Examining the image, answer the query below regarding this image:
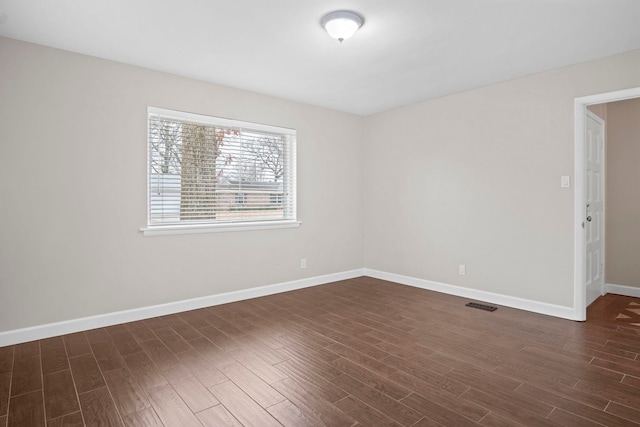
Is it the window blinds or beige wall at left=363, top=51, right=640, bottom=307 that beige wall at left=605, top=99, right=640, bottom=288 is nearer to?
beige wall at left=363, top=51, right=640, bottom=307

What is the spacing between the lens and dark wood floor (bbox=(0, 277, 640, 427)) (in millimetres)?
1964

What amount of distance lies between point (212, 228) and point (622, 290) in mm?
5195

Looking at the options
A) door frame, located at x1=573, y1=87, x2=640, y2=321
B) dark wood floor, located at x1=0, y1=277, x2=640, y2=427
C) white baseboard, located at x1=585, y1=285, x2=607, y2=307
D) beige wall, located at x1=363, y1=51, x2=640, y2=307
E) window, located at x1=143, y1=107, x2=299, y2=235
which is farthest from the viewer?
white baseboard, located at x1=585, y1=285, x2=607, y2=307

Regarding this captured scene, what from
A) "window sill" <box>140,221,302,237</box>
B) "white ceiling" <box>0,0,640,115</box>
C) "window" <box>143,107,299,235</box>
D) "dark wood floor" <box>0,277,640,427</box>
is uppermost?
"white ceiling" <box>0,0,640,115</box>

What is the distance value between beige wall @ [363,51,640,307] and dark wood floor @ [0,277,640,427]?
2.24 ft

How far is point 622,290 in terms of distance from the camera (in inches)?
175

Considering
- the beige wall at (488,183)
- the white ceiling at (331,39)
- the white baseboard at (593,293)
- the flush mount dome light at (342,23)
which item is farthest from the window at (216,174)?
the white baseboard at (593,293)

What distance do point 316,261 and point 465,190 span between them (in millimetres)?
2247

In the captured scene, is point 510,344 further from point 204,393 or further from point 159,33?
point 159,33

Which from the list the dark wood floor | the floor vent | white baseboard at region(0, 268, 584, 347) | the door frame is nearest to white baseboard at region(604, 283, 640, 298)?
white baseboard at region(0, 268, 584, 347)

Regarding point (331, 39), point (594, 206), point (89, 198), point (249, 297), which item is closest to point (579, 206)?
point (594, 206)

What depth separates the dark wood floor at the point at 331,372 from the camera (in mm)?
1964

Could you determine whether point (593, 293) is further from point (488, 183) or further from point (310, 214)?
point (310, 214)

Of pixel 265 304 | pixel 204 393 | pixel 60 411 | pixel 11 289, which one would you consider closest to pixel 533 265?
pixel 265 304
